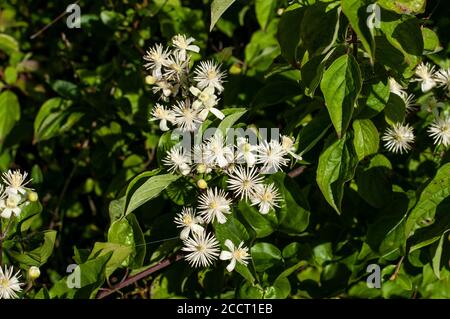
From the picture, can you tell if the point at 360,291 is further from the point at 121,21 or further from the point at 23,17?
the point at 23,17

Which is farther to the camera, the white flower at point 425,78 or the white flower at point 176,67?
the white flower at point 425,78

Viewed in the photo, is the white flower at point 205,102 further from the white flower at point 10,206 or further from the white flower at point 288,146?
the white flower at point 10,206

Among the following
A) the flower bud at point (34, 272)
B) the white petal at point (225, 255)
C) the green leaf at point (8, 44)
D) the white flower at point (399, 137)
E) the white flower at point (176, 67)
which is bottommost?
the flower bud at point (34, 272)

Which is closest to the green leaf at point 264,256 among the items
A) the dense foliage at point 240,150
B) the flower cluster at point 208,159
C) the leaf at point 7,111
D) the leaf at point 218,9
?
the dense foliage at point 240,150

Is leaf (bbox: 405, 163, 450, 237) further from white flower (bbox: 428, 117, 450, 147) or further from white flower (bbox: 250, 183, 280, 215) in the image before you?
white flower (bbox: 250, 183, 280, 215)

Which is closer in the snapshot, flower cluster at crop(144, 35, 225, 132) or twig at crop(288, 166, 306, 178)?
flower cluster at crop(144, 35, 225, 132)

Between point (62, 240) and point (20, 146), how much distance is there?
36 centimetres

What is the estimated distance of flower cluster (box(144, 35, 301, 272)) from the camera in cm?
144

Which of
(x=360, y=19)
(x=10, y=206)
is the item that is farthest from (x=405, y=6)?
(x=10, y=206)

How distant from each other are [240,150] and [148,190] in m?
0.20

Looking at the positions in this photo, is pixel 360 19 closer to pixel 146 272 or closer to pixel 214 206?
pixel 214 206

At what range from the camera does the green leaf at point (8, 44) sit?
7.36 feet

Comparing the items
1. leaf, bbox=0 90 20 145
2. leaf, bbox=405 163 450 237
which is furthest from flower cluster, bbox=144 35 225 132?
leaf, bbox=0 90 20 145

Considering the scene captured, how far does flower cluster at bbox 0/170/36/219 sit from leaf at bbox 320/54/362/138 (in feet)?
2.14
